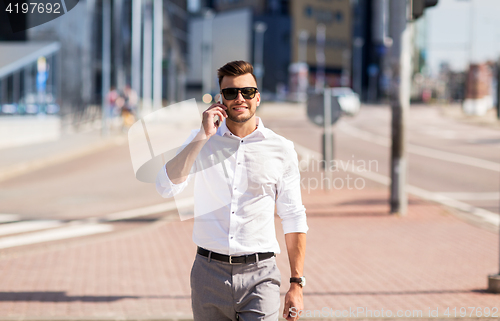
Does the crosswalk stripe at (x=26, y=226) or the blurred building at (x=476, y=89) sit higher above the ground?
the blurred building at (x=476, y=89)

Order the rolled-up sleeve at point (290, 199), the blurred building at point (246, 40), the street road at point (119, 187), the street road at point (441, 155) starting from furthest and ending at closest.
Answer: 1. the blurred building at point (246, 40)
2. the street road at point (441, 155)
3. the street road at point (119, 187)
4. the rolled-up sleeve at point (290, 199)

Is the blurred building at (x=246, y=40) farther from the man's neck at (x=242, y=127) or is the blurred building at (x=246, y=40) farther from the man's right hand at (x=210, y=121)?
the man's right hand at (x=210, y=121)

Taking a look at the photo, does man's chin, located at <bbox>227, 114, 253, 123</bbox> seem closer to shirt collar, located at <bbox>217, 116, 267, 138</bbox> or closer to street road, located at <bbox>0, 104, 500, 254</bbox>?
shirt collar, located at <bbox>217, 116, 267, 138</bbox>

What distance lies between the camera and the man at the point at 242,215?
9.22 feet

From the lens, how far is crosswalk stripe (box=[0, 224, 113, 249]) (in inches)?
341

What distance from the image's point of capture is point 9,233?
9305mm

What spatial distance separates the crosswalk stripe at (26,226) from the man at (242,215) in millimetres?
7241

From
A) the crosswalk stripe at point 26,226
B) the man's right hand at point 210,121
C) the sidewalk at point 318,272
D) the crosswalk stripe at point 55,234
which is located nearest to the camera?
the man's right hand at point 210,121

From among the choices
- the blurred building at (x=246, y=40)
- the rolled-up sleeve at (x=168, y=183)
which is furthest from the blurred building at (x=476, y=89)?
the rolled-up sleeve at (x=168, y=183)

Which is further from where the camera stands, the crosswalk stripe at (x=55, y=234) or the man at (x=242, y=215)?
the crosswalk stripe at (x=55, y=234)

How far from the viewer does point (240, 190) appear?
2828mm

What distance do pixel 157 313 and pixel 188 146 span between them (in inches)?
118

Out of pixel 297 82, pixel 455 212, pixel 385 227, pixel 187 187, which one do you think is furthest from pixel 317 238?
pixel 297 82

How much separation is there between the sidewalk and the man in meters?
2.39
